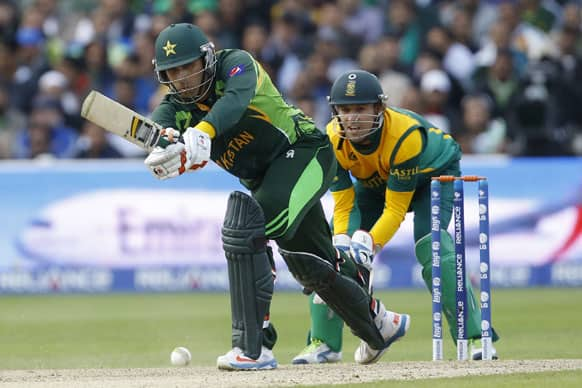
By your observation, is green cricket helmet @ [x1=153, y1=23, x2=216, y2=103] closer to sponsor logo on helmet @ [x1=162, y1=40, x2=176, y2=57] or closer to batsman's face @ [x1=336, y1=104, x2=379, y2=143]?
sponsor logo on helmet @ [x1=162, y1=40, x2=176, y2=57]

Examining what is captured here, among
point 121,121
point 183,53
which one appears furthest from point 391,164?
point 121,121

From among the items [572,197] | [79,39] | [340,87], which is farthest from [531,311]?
[79,39]

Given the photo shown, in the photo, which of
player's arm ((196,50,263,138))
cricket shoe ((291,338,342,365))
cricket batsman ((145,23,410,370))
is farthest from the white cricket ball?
player's arm ((196,50,263,138))

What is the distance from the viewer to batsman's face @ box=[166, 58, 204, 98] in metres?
7.36

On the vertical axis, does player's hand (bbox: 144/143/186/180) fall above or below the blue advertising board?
above

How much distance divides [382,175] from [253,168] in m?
1.43

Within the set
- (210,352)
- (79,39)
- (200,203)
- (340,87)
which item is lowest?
(210,352)

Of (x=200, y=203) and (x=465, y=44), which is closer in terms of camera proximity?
(x=200, y=203)

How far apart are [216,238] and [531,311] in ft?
13.6

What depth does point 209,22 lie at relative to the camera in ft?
56.2

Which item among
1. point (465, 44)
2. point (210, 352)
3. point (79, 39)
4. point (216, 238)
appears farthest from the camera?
point (79, 39)

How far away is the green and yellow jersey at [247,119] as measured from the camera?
743 cm

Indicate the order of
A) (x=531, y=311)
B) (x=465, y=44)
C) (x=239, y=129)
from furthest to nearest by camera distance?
(x=465, y=44) < (x=531, y=311) < (x=239, y=129)

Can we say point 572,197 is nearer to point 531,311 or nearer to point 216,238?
point 531,311
